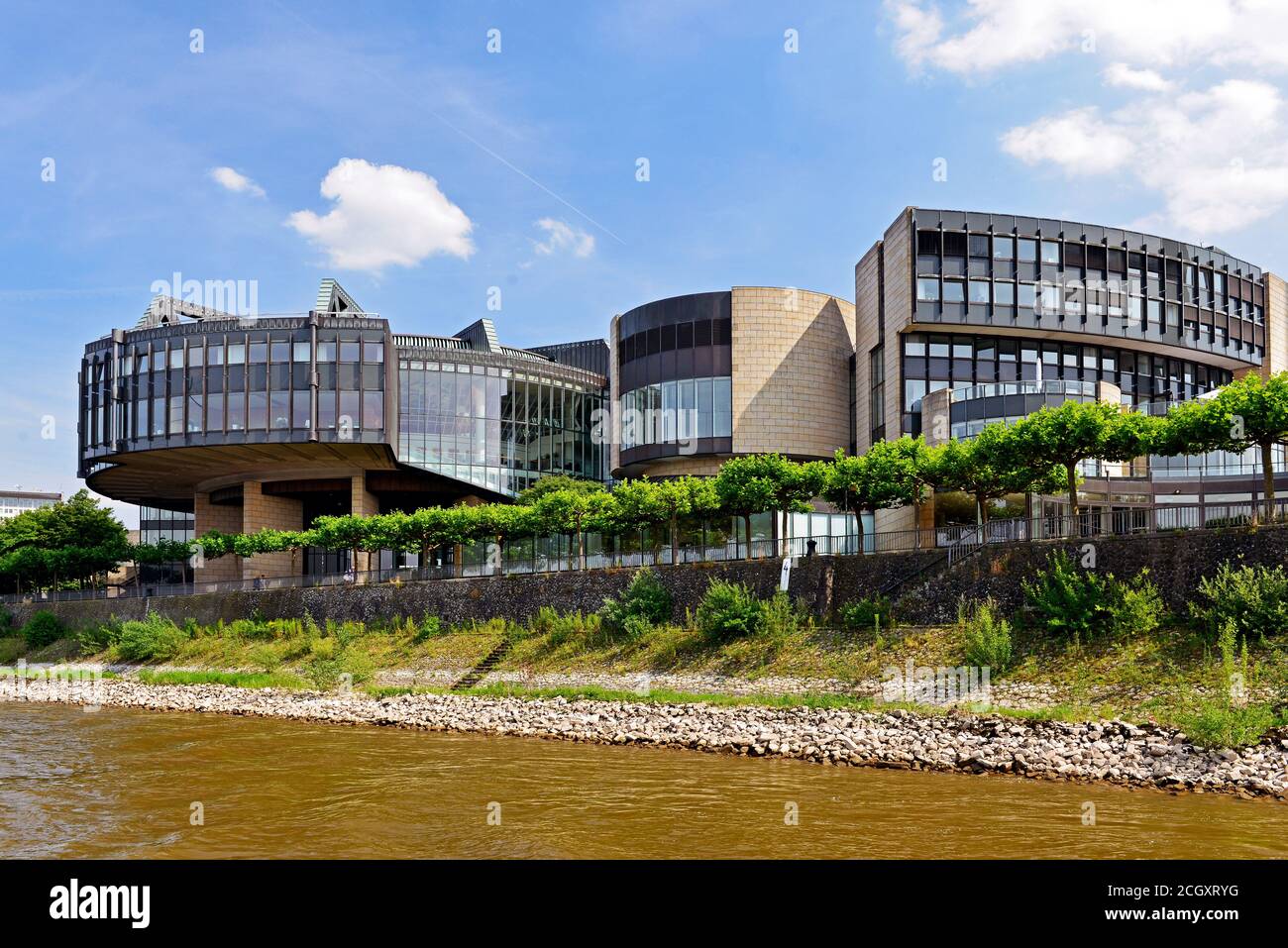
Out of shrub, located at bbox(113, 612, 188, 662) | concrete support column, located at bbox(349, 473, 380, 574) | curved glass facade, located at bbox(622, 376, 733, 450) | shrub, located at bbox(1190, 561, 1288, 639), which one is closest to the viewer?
shrub, located at bbox(1190, 561, 1288, 639)

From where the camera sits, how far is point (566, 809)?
21.2 metres

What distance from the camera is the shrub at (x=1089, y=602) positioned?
31.0 m

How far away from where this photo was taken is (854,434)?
65.9 m

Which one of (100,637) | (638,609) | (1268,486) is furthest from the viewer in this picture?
(100,637)

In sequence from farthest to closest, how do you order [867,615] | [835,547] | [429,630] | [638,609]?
[429,630]
[835,547]
[638,609]
[867,615]

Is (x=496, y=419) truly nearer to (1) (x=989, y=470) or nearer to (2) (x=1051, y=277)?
(2) (x=1051, y=277)

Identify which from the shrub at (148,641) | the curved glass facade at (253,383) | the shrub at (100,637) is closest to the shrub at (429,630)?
the shrub at (148,641)

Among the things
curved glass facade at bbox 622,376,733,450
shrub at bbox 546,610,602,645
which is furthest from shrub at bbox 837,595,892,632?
curved glass facade at bbox 622,376,733,450

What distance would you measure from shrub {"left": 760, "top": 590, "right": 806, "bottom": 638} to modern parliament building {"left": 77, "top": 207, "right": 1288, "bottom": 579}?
45.1ft

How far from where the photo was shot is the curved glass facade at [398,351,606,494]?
7438 cm

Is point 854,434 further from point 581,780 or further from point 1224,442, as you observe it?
point 581,780

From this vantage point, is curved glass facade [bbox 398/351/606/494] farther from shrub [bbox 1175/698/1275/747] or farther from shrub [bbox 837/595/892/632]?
shrub [bbox 1175/698/1275/747]

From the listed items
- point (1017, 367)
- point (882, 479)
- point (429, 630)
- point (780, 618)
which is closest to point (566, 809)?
point (780, 618)

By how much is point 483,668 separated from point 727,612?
12.9m
